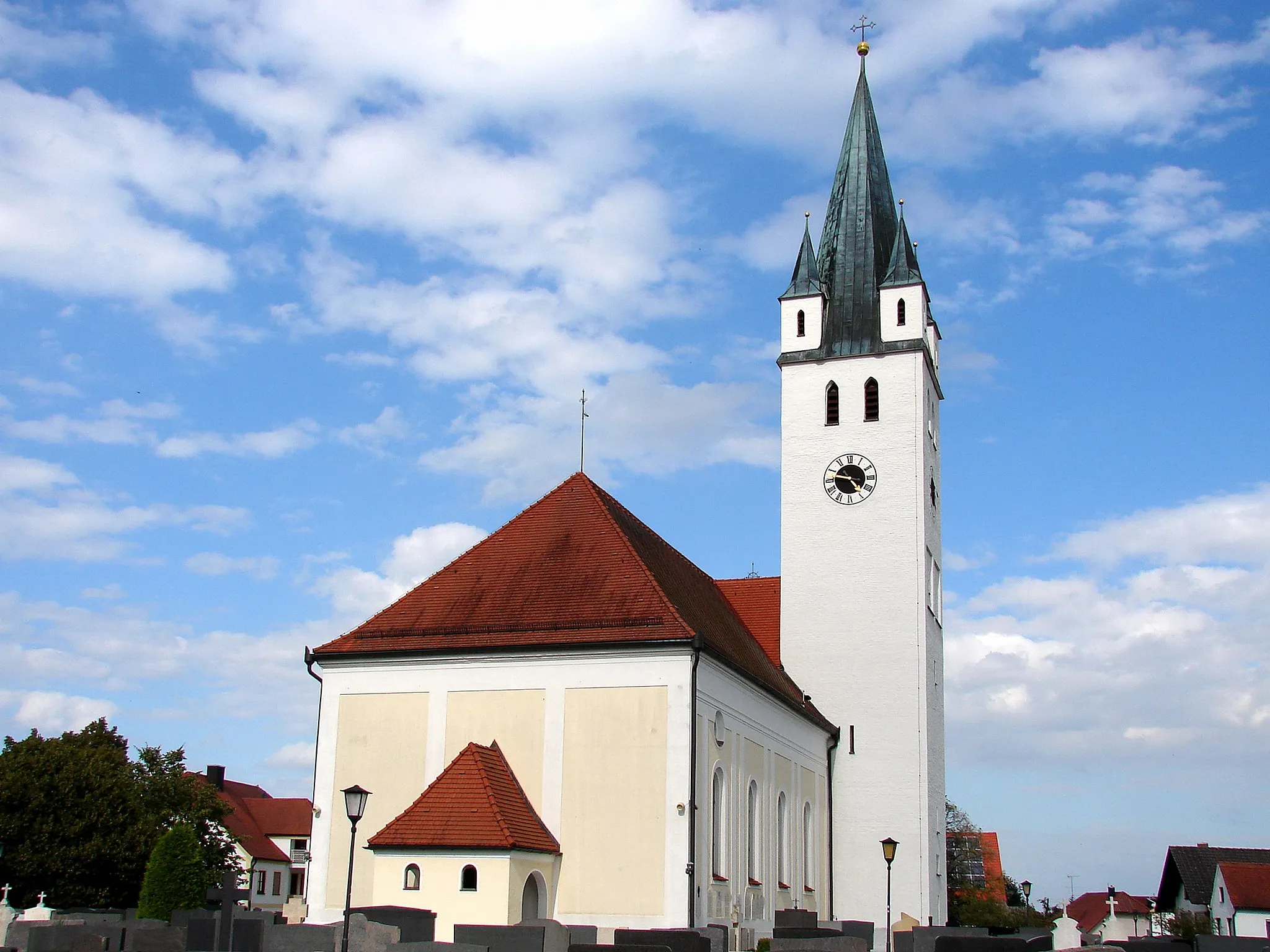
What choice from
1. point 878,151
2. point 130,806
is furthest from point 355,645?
point 878,151

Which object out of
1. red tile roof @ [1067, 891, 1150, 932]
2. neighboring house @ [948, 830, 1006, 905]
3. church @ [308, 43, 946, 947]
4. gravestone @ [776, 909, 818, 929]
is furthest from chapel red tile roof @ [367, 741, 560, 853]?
red tile roof @ [1067, 891, 1150, 932]

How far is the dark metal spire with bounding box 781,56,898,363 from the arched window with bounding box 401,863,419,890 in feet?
64.7

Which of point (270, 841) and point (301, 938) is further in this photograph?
point (270, 841)

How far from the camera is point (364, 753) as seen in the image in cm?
2598

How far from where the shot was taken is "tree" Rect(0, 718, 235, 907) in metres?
37.9

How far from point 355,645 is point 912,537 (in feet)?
51.3

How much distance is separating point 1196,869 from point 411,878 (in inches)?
1963

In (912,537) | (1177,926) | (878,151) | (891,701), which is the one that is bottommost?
(1177,926)

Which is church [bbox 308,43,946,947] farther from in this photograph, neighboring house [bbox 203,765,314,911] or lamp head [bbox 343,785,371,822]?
neighboring house [bbox 203,765,314,911]

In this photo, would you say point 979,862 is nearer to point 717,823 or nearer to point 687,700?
point 717,823

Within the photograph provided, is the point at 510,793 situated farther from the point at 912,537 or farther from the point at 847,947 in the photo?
the point at 912,537

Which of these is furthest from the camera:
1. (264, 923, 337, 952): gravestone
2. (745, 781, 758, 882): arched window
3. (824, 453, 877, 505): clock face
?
(824, 453, 877, 505): clock face

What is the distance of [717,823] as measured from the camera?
84.8ft

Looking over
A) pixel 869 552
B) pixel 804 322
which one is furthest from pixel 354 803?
pixel 804 322
